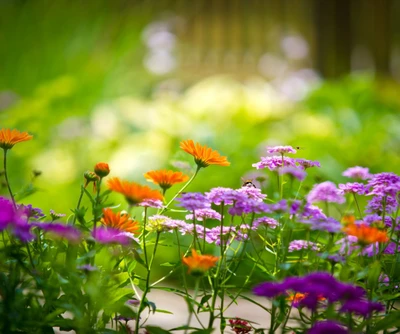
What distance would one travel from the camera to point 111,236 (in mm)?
728

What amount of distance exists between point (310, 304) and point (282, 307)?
99 mm

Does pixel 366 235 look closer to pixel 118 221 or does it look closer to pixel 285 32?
pixel 118 221

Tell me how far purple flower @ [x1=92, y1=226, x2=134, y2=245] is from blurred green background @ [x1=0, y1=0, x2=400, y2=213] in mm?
388

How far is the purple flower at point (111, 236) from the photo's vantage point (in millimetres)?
719

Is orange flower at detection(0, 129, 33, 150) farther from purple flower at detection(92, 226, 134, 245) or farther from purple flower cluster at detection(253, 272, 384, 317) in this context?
purple flower cluster at detection(253, 272, 384, 317)

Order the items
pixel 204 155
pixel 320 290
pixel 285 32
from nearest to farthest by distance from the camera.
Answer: pixel 320 290 → pixel 204 155 → pixel 285 32

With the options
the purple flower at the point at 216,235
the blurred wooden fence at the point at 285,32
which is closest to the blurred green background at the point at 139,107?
the blurred wooden fence at the point at 285,32

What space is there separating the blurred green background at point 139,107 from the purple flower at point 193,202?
1.17 ft

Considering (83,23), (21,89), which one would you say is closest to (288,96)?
(83,23)

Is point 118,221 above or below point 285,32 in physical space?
below

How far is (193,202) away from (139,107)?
2.98 m

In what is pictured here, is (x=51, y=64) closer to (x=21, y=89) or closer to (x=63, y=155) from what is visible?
(x=21, y=89)

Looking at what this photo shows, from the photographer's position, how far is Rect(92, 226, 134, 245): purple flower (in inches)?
28.3

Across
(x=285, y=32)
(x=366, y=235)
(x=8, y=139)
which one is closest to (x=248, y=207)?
(x=366, y=235)
